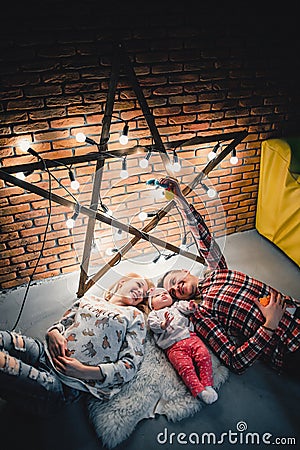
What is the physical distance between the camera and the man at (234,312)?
207cm

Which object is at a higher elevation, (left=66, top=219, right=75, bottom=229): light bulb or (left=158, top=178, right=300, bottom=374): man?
(left=66, top=219, right=75, bottom=229): light bulb

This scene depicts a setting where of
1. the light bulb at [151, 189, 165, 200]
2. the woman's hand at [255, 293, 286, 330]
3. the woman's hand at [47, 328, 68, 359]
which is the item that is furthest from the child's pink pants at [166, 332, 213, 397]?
the light bulb at [151, 189, 165, 200]

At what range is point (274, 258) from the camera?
9.56 feet

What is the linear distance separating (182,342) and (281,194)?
4.06ft

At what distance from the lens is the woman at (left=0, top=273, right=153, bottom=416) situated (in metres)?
1.71

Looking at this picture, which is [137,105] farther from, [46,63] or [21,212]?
[21,212]

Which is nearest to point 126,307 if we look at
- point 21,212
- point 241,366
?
point 241,366

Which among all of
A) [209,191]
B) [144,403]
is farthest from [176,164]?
[144,403]

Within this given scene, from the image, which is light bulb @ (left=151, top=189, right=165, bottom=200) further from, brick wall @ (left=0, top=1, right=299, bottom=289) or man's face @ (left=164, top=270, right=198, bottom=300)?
man's face @ (left=164, top=270, right=198, bottom=300)

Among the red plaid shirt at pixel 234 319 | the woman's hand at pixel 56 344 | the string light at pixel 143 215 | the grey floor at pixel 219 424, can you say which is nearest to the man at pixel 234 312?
the red plaid shirt at pixel 234 319

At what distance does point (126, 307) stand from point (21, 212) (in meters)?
0.87

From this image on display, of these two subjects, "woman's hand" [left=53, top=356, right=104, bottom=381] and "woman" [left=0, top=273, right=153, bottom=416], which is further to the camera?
"woman's hand" [left=53, top=356, right=104, bottom=381]


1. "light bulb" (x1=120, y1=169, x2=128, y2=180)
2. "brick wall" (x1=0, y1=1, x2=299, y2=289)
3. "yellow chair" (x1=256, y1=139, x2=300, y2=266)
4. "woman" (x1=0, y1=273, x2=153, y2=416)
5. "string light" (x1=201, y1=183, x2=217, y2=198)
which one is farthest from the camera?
"string light" (x1=201, y1=183, x2=217, y2=198)

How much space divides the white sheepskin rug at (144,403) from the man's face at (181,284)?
0.41 m
